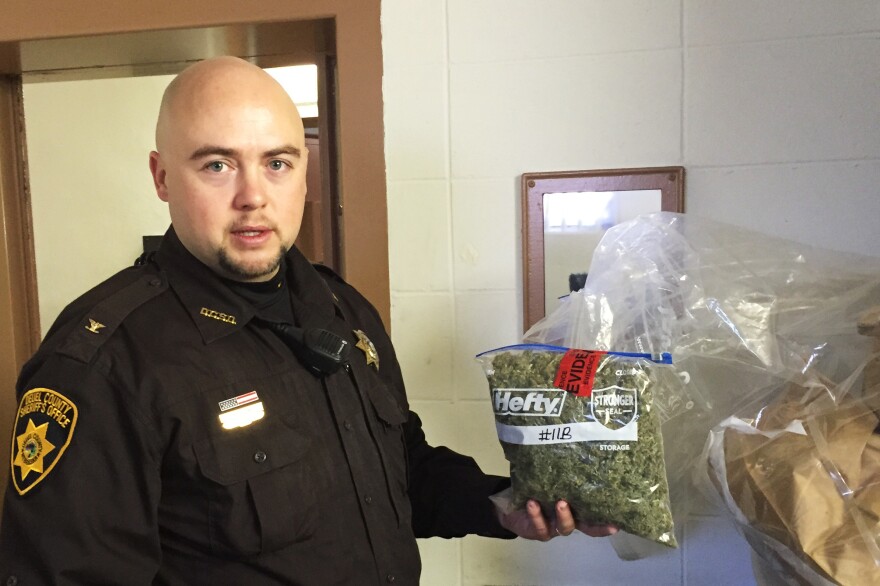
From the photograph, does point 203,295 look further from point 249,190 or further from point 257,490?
point 257,490

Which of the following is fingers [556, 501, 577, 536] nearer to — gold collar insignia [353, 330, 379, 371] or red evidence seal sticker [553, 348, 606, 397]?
red evidence seal sticker [553, 348, 606, 397]

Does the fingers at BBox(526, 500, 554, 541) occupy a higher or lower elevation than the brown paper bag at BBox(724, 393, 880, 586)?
lower

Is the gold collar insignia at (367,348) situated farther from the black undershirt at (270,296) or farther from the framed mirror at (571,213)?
the framed mirror at (571,213)

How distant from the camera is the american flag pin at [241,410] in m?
0.84

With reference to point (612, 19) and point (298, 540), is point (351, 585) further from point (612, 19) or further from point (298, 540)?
point (612, 19)

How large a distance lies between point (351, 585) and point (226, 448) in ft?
0.80

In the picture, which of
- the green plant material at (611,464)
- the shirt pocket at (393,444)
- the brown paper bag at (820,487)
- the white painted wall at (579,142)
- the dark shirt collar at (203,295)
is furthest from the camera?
the white painted wall at (579,142)

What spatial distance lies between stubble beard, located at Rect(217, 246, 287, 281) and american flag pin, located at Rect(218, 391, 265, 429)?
16 centimetres

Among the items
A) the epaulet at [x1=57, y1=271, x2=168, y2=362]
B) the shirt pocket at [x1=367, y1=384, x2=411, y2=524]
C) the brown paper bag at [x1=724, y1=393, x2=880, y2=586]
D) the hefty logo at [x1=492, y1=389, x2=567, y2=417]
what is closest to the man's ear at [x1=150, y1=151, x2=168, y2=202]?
the epaulet at [x1=57, y1=271, x2=168, y2=362]

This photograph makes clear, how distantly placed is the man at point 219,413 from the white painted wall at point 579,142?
28cm

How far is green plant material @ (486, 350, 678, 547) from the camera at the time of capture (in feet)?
2.55

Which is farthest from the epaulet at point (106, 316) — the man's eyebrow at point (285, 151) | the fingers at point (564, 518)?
the fingers at point (564, 518)

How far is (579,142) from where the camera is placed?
4.02 ft

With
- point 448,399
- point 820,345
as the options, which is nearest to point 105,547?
point 448,399
